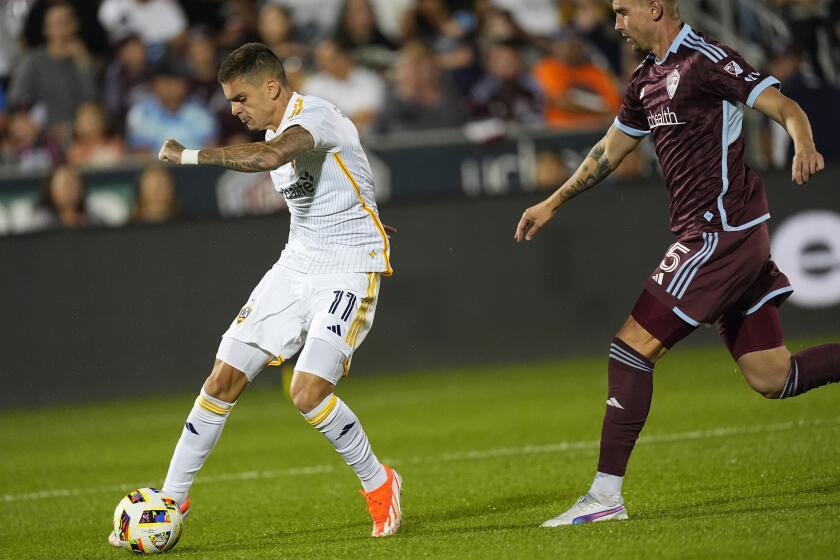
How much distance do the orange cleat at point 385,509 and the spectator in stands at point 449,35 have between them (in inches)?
369

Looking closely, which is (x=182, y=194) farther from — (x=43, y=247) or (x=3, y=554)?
(x=3, y=554)

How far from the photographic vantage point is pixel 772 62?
1353 cm

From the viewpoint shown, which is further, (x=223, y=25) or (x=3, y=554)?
(x=223, y=25)

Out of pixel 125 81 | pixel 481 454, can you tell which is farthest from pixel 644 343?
pixel 125 81

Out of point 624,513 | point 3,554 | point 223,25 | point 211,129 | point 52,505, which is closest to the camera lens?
point 624,513

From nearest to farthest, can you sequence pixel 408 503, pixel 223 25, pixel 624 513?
pixel 624 513, pixel 408 503, pixel 223 25

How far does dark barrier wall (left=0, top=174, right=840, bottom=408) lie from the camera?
41.2 ft

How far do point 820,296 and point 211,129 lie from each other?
22.0 feet

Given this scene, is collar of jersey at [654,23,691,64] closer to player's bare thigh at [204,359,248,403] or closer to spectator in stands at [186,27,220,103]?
player's bare thigh at [204,359,248,403]

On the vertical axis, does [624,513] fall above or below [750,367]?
below

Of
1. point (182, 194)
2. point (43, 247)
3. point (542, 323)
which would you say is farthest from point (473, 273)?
point (43, 247)

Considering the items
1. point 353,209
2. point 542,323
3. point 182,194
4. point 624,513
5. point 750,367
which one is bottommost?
point 542,323

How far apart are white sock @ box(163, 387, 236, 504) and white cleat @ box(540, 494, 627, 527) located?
5.31 ft

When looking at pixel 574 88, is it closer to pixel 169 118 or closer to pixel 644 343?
pixel 169 118
